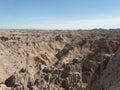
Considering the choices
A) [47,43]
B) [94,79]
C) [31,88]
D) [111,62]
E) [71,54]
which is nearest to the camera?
[111,62]

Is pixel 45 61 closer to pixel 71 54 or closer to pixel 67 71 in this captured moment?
pixel 71 54

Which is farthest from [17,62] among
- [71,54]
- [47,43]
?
[47,43]

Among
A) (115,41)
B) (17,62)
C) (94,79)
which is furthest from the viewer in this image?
(17,62)

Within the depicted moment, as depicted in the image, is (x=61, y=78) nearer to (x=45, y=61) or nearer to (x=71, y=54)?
(x=45, y=61)

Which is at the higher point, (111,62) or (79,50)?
(111,62)

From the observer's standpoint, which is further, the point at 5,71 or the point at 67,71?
the point at 5,71

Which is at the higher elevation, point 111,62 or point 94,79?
point 111,62

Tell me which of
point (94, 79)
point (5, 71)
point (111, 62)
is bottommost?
point (5, 71)

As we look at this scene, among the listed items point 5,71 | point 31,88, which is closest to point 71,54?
point 5,71

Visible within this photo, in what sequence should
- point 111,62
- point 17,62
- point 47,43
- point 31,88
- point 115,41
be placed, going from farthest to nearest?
point 47,43 → point 17,62 → point 115,41 → point 31,88 → point 111,62
